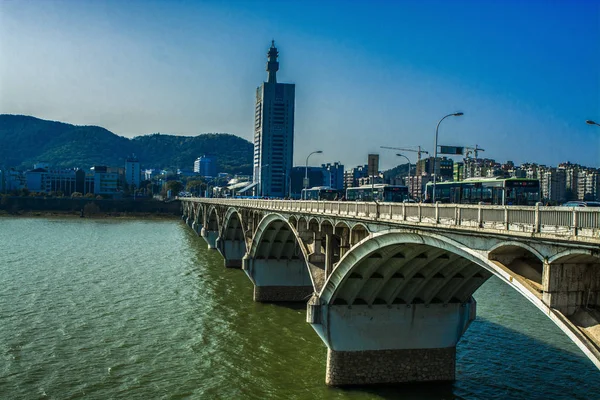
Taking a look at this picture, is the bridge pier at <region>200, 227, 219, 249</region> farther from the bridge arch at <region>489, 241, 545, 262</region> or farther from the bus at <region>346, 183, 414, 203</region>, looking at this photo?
the bridge arch at <region>489, 241, 545, 262</region>

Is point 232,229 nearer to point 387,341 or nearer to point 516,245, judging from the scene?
point 387,341

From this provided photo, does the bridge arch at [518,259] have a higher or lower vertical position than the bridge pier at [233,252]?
higher

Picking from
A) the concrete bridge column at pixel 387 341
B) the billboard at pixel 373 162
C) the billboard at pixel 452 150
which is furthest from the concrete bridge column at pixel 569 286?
the billboard at pixel 373 162

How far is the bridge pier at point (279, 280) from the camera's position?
149 ft

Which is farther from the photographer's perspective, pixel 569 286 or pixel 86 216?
pixel 86 216

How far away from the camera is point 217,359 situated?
30047mm

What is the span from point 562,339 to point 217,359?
20299 mm

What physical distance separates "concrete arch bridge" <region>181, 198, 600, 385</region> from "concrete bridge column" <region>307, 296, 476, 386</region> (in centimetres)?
5

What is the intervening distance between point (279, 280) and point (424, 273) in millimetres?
21666

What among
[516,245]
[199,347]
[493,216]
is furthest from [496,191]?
[516,245]

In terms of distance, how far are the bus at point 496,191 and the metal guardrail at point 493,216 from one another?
13.1 metres

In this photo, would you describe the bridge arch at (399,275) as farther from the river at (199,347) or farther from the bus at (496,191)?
the bus at (496,191)

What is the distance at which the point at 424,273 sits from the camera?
26000mm

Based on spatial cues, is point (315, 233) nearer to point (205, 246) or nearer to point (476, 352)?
point (476, 352)
